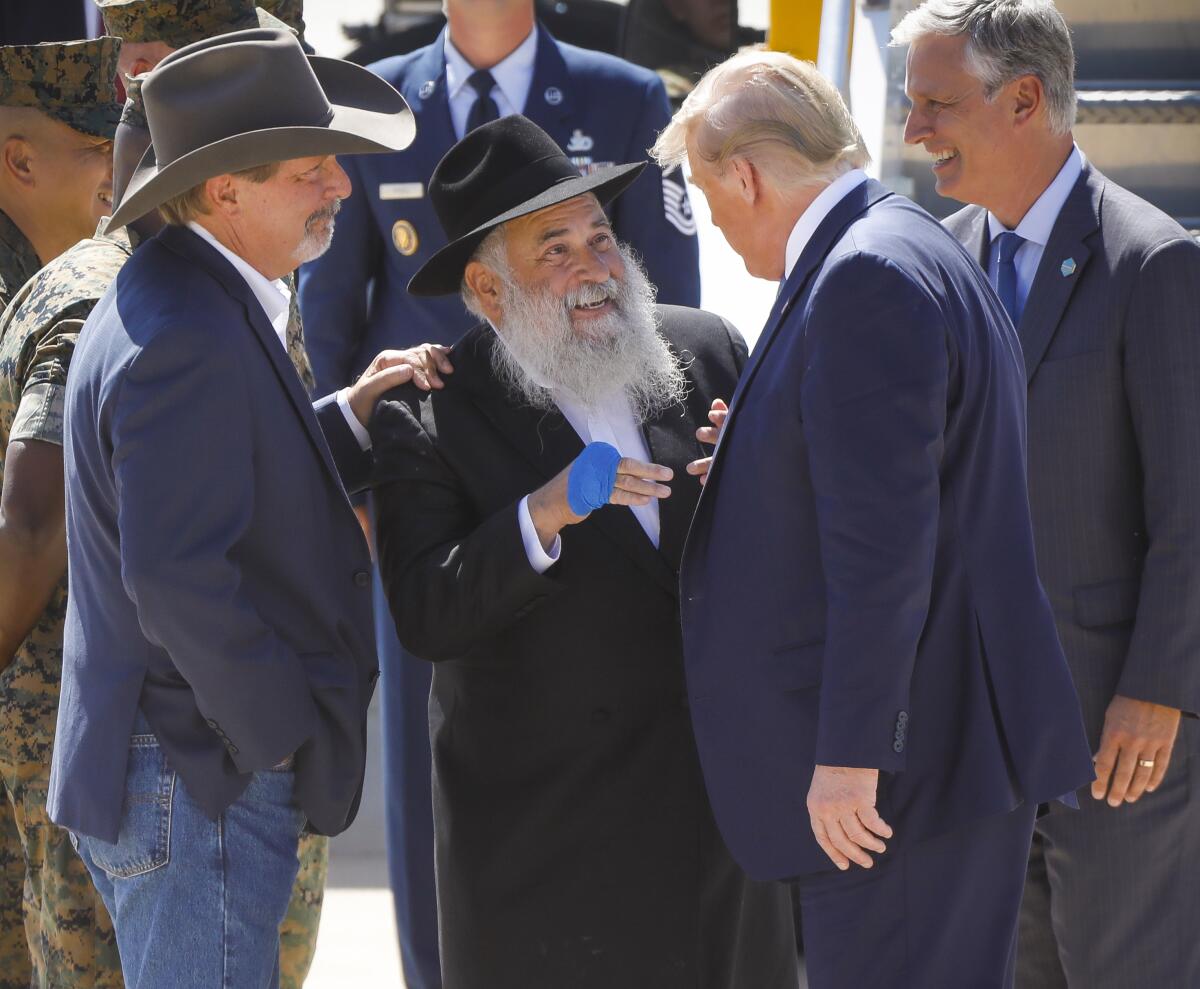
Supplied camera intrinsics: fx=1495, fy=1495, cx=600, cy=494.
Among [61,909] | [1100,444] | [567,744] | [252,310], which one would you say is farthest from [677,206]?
[61,909]

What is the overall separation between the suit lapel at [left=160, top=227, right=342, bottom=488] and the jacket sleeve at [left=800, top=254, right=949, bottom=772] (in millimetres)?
796

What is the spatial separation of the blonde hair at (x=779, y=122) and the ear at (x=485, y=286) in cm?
65

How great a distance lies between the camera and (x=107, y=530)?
2.27 metres

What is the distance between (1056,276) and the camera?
2.82 metres

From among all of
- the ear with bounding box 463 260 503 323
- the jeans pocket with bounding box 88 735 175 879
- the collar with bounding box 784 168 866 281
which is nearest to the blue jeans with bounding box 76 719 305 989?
the jeans pocket with bounding box 88 735 175 879

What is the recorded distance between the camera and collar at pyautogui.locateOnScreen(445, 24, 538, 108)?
3902mm

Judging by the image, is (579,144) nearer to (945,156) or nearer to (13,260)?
(945,156)

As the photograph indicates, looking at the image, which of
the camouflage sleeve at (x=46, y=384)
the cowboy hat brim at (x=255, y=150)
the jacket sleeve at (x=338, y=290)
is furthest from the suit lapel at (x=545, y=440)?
the jacket sleeve at (x=338, y=290)

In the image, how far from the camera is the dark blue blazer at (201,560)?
7.06 ft

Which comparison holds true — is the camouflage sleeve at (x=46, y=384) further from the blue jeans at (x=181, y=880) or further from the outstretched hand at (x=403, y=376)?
the blue jeans at (x=181, y=880)

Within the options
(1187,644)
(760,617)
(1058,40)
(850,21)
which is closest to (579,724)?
(760,617)

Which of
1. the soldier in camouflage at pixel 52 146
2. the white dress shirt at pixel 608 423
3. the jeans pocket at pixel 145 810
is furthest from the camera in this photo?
the soldier in camouflage at pixel 52 146

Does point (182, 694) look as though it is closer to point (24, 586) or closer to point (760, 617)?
point (24, 586)

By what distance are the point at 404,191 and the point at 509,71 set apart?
0.43 meters
